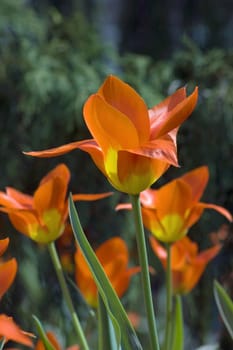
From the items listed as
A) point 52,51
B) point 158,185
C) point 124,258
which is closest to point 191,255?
point 124,258

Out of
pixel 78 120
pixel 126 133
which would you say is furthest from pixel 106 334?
pixel 78 120

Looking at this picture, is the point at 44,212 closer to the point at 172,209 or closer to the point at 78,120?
the point at 172,209

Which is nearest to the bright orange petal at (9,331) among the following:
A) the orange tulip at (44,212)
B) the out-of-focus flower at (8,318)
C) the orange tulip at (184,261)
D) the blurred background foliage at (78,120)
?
the out-of-focus flower at (8,318)

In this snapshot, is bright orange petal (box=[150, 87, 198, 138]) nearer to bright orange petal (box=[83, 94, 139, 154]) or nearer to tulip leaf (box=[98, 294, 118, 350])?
bright orange petal (box=[83, 94, 139, 154])

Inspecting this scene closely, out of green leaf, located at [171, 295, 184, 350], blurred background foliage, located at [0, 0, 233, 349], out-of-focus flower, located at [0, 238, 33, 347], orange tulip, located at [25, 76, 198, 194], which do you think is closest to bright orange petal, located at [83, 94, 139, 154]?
orange tulip, located at [25, 76, 198, 194]

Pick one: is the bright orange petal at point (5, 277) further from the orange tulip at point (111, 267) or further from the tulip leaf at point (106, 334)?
the orange tulip at point (111, 267)
